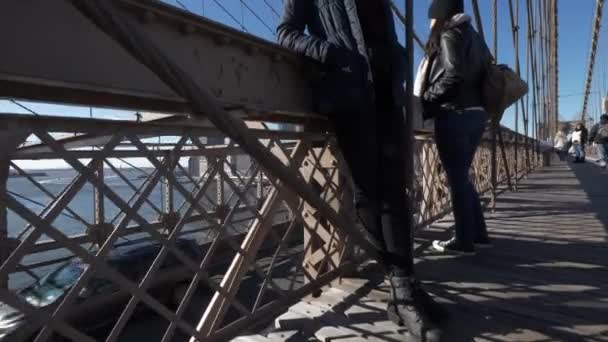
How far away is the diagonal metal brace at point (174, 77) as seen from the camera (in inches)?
24.4

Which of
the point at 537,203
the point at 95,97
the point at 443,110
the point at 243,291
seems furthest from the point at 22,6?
the point at 243,291

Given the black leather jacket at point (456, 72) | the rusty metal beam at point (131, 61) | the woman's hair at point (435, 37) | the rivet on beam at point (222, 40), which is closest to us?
the rusty metal beam at point (131, 61)

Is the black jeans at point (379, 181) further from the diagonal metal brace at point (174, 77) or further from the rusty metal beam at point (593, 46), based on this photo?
the rusty metal beam at point (593, 46)

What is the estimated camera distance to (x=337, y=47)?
1272mm

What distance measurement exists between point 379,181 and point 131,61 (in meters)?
0.76

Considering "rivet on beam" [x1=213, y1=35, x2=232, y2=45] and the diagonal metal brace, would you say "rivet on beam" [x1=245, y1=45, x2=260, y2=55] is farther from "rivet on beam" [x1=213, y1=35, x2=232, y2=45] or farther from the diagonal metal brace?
the diagonal metal brace

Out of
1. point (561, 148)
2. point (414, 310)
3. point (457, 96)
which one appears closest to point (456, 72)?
point (457, 96)

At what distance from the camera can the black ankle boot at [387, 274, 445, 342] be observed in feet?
3.76

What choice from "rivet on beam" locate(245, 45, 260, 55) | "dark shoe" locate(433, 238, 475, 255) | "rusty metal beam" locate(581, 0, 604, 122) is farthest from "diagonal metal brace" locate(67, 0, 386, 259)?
"rusty metal beam" locate(581, 0, 604, 122)

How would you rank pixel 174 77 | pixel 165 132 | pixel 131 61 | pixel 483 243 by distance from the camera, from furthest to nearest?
pixel 483 243 < pixel 165 132 < pixel 131 61 < pixel 174 77

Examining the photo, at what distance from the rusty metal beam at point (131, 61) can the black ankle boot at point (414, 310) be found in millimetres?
652

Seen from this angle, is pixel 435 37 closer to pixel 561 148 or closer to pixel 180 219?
pixel 180 219

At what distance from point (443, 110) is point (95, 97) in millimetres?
1480

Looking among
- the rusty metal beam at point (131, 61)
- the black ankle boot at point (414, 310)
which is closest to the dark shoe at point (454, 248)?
the black ankle boot at point (414, 310)
